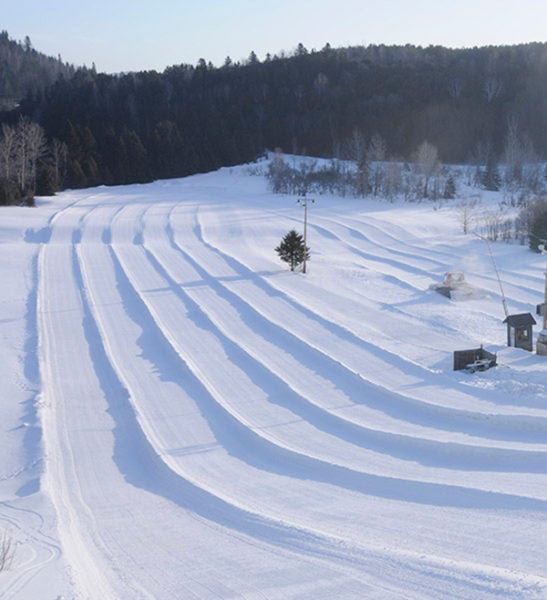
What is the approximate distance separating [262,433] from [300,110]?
70.1 metres

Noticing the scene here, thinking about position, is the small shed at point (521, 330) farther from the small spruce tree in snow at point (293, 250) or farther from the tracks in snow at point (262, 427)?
the small spruce tree in snow at point (293, 250)

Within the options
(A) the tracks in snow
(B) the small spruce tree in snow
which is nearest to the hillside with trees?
(B) the small spruce tree in snow

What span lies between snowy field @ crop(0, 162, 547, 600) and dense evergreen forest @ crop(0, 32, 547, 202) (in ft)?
120

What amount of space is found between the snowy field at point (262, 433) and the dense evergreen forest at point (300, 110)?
120ft

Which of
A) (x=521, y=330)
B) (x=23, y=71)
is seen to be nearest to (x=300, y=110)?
(x=23, y=71)

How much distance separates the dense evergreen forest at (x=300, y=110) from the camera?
217 feet

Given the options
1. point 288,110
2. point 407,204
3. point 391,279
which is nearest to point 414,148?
point 288,110

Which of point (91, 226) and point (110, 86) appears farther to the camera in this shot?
point (110, 86)

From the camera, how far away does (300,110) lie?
3172 inches

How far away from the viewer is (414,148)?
72312 mm

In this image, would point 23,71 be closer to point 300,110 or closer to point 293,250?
point 300,110

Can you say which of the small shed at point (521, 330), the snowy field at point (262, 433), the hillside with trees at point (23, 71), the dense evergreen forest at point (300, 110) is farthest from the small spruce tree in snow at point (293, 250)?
the hillside with trees at point (23, 71)

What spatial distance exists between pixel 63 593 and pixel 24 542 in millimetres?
2192

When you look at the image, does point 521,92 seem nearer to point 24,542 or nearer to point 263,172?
point 263,172
